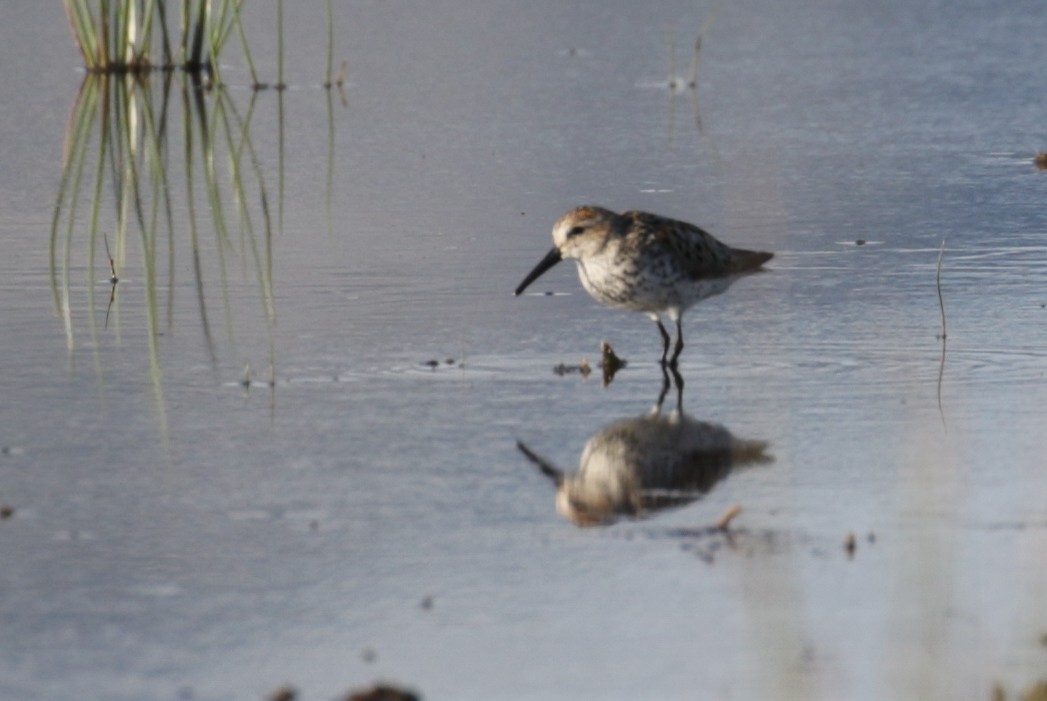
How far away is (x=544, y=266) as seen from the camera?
8.50 m

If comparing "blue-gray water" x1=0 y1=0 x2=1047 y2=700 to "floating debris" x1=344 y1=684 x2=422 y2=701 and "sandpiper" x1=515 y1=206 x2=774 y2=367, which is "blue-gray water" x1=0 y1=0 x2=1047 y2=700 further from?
"sandpiper" x1=515 y1=206 x2=774 y2=367

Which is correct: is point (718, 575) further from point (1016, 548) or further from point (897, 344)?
point (897, 344)

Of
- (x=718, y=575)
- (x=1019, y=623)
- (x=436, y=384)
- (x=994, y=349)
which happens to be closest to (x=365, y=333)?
(x=436, y=384)

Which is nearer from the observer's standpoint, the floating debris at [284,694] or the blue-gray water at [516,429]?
the floating debris at [284,694]

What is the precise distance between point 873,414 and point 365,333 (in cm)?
240

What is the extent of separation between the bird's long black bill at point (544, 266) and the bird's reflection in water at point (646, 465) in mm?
1522

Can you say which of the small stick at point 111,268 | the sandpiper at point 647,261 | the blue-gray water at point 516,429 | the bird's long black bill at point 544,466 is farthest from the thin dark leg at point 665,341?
the small stick at point 111,268

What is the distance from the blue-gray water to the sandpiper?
0.23 metres

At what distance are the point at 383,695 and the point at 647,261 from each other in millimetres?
3935

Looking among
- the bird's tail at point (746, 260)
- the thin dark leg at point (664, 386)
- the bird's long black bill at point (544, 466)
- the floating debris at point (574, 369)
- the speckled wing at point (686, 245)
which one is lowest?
the floating debris at point (574, 369)

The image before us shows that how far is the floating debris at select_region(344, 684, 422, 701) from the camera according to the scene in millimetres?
4230

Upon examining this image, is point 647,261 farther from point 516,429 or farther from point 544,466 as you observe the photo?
point 544,466

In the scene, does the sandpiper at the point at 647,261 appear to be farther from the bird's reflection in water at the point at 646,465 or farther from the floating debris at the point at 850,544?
the floating debris at the point at 850,544

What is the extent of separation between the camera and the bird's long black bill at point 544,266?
843cm
